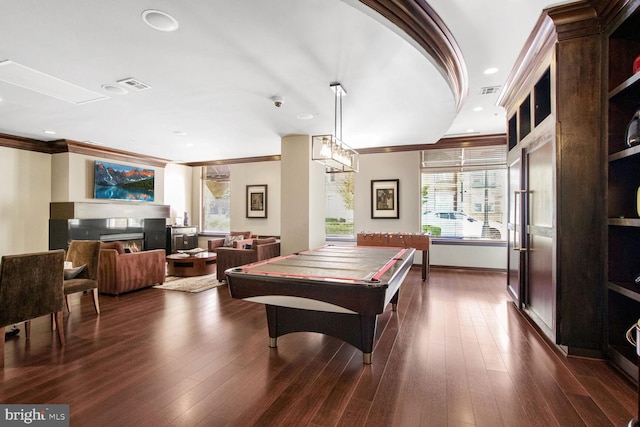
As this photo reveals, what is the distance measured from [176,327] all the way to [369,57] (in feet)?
11.4

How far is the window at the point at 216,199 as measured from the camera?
9539 mm

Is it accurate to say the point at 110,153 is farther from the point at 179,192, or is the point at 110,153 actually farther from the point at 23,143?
the point at 179,192

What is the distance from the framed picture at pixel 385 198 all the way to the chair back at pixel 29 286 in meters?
5.92

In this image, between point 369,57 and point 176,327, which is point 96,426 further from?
point 369,57

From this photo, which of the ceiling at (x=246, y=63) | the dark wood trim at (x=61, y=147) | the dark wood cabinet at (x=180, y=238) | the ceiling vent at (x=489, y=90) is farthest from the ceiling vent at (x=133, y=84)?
the dark wood cabinet at (x=180, y=238)

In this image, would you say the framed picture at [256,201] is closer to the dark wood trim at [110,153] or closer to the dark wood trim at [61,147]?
the dark wood trim at [110,153]

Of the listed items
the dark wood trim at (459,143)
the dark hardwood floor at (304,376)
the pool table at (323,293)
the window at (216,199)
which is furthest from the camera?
the window at (216,199)

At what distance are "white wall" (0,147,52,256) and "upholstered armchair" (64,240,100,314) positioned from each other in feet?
11.7

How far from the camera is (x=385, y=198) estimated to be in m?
7.46

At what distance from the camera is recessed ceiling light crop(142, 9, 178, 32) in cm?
233

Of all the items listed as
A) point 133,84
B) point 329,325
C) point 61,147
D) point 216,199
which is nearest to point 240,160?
point 216,199

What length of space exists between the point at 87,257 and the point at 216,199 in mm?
5803

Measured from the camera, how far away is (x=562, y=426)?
1848 millimetres

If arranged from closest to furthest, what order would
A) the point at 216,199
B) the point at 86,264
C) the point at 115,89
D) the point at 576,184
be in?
the point at 576,184, the point at 115,89, the point at 86,264, the point at 216,199
